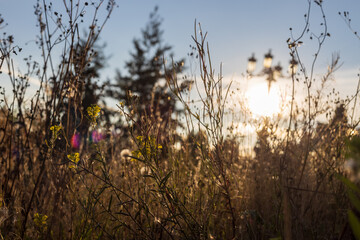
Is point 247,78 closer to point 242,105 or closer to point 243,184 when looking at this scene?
point 242,105

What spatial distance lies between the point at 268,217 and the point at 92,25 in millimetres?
2069

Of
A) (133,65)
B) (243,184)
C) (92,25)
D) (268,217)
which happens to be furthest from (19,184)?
(133,65)

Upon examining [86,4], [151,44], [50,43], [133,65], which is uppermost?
[151,44]

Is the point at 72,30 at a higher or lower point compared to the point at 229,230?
higher

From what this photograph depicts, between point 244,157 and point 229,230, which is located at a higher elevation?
point 244,157

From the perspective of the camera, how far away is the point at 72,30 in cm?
222

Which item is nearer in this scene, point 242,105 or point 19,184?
point 19,184

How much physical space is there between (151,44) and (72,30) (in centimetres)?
2043

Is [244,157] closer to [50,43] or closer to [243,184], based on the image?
[243,184]

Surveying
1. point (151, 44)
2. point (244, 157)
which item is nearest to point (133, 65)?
point (151, 44)

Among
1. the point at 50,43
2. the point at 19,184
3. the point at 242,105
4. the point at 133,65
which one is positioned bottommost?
the point at 19,184

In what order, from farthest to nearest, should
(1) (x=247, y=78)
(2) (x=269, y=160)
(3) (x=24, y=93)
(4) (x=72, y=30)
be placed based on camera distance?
(2) (x=269, y=160)
(1) (x=247, y=78)
(3) (x=24, y=93)
(4) (x=72, y=30)

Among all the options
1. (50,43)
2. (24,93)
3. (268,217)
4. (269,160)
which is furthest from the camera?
(269,160)

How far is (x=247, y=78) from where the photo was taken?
3104 millimetres
